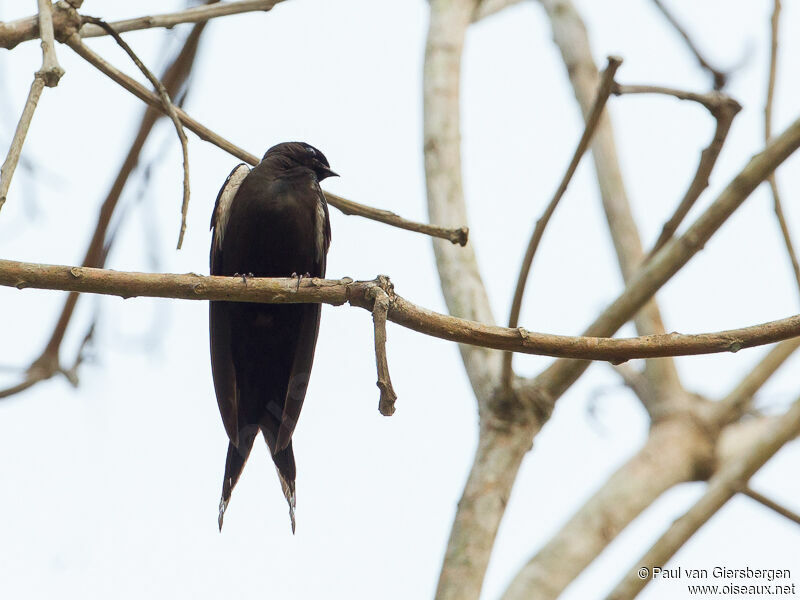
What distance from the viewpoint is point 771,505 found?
453cm

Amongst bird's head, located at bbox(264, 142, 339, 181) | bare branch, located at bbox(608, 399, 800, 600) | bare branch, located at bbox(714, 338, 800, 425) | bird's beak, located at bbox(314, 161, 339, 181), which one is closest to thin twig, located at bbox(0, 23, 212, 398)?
bird's head, located at bbox(264, 142, 339, 181)

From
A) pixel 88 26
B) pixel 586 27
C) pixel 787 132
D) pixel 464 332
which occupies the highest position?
pixel 586 27

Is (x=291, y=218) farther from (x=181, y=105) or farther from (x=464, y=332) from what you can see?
(x=464, y=332)

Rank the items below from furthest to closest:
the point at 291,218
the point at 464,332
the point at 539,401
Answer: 1. the point at 291,218
2. the point at 539,401
3. the point at 464,332

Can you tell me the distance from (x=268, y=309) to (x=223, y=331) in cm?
30

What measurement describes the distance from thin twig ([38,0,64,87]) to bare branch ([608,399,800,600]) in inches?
121

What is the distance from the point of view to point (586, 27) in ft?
23.1

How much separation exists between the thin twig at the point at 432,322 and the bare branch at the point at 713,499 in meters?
1.51

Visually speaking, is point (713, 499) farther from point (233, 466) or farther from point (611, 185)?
point (611, 185)

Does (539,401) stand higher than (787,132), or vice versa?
(787,132)

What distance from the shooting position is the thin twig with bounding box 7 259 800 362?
3.01 metres

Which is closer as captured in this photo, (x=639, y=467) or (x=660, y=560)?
(x=660, y=560)

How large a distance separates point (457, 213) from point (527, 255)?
1199mm

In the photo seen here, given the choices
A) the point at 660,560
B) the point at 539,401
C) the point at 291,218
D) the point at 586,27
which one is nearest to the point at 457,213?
the point at 291,218
